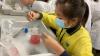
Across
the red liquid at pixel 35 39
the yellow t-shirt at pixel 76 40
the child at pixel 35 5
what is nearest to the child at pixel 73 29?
the yellow t-shirt at pixel 76 40

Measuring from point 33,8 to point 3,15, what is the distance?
21 cm

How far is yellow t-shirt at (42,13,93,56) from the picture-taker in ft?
3.02

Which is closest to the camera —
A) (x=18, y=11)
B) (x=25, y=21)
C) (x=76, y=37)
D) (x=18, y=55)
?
(x=18, y=55)

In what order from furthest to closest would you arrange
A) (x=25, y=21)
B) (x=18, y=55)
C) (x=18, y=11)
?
1. (x=18, y=11)
2. (x=25, y=21)
3. (x=18, y=55)

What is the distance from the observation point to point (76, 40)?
978mm

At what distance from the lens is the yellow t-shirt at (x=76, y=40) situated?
920mm

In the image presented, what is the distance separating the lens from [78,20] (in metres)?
0.96

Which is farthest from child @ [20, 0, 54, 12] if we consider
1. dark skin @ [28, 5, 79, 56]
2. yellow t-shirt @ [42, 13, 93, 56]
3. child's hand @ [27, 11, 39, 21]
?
dark skin @ [28, 5, 79, 56]

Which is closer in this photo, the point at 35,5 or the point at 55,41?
the point at 55,41

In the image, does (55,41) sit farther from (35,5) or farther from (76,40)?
(35,5)

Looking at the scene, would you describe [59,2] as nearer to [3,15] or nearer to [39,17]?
[39,17]

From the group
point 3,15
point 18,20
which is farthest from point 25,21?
point 3,15

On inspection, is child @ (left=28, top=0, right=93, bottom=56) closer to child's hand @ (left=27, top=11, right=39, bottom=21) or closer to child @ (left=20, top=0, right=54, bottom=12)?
child's hand @ (left=27, top=11, right=39, bottom=21)

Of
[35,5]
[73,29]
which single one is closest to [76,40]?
[73,29]
